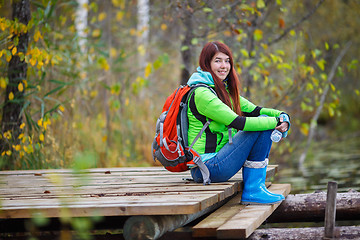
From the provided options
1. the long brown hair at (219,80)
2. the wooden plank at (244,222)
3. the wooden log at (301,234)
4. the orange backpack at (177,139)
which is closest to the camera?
the wooden plank at (244,222)

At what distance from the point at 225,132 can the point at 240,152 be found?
7.8 inches

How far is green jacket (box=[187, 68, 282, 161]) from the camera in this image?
3.53 meters

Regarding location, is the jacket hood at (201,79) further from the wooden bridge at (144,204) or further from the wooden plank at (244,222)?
the wooden plank at (244,222)

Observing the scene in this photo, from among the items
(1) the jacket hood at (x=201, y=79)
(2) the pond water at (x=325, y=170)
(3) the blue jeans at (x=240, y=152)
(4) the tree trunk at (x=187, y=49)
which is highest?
(4) the tree trunk at (x=187, y=49)

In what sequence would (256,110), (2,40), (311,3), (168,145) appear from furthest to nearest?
(311,3)
(2,40)
(256,110)
(168,145)

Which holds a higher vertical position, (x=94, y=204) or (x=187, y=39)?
(x=187, y=39)

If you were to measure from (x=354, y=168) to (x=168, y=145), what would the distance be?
517 centimetres

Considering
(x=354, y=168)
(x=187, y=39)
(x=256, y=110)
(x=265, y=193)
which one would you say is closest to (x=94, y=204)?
(x=265, y=193)

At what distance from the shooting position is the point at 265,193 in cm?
365

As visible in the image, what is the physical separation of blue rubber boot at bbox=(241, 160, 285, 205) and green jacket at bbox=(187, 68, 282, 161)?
0.88ft

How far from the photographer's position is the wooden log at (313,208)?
4.05 m

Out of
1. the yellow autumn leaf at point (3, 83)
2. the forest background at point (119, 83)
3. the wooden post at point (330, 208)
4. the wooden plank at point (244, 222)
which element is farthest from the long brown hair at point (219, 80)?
the yellow autumn leaf at point (3, 83)

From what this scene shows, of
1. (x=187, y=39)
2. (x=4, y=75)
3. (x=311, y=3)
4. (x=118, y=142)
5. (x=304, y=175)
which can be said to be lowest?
(x=304, y=175)

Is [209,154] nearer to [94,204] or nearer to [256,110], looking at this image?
[256,110]
